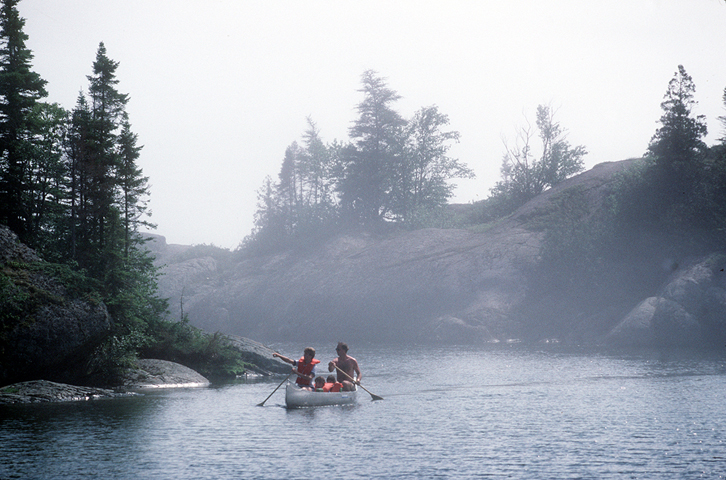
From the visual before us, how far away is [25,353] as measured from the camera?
25797 mm

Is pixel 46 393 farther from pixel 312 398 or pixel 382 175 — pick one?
pixel 382 175

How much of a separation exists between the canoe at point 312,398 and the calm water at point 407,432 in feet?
1.92

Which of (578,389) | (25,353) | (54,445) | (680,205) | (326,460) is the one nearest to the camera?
(326,460)

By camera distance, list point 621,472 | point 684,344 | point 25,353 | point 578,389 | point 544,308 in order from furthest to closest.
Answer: point 544,308
point 684,344
point 578,389
point 25,353
point 621,472

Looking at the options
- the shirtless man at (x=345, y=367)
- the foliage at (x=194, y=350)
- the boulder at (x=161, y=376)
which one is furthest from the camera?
the foliage at (x=194, y=350)

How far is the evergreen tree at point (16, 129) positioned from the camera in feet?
105

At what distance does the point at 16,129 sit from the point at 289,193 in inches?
2494

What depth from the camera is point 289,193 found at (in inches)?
3770

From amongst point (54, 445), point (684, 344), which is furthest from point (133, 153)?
point (684, 344)

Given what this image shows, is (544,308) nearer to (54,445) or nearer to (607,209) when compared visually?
(607,209)

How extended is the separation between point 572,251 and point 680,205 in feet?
34.5

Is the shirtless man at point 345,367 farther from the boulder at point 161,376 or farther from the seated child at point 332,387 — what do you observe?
the boulder at point 161,376

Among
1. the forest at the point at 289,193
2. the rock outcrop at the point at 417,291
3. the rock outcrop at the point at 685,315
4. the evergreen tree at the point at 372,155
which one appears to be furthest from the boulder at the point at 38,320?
the evergreen tree at the point at 372,155

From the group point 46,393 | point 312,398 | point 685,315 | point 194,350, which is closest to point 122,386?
point 46,393
